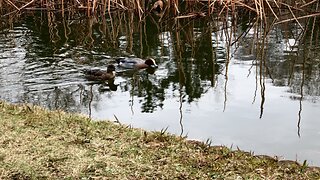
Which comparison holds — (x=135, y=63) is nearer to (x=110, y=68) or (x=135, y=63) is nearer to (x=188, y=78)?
(x=110, y=68)

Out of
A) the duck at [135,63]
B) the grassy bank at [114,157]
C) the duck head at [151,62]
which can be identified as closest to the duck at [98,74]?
the duck at [135,63]

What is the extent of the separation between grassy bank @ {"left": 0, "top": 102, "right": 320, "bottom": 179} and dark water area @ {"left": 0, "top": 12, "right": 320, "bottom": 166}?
842 mm

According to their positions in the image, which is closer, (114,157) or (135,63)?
(114,157)

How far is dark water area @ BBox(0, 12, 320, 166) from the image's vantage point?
18.4 ft

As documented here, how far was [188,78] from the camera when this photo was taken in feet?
26.9

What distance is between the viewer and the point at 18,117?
4461 mm

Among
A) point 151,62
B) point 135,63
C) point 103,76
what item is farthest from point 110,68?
point 151,62

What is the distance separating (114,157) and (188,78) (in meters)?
4.72

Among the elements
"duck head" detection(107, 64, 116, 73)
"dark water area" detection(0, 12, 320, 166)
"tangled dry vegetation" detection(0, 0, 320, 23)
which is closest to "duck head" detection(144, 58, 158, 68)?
"dark water area" detection(0, 12, 320, 166)

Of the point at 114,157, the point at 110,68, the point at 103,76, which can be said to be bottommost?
the point at 114,157

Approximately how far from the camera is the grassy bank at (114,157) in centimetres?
331

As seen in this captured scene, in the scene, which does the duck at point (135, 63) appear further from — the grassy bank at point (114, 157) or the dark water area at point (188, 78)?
the grassy bank at point (114, 157)

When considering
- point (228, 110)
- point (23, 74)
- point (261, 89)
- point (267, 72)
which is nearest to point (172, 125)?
point (228, 110)

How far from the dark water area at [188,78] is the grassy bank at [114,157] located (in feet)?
2.76
